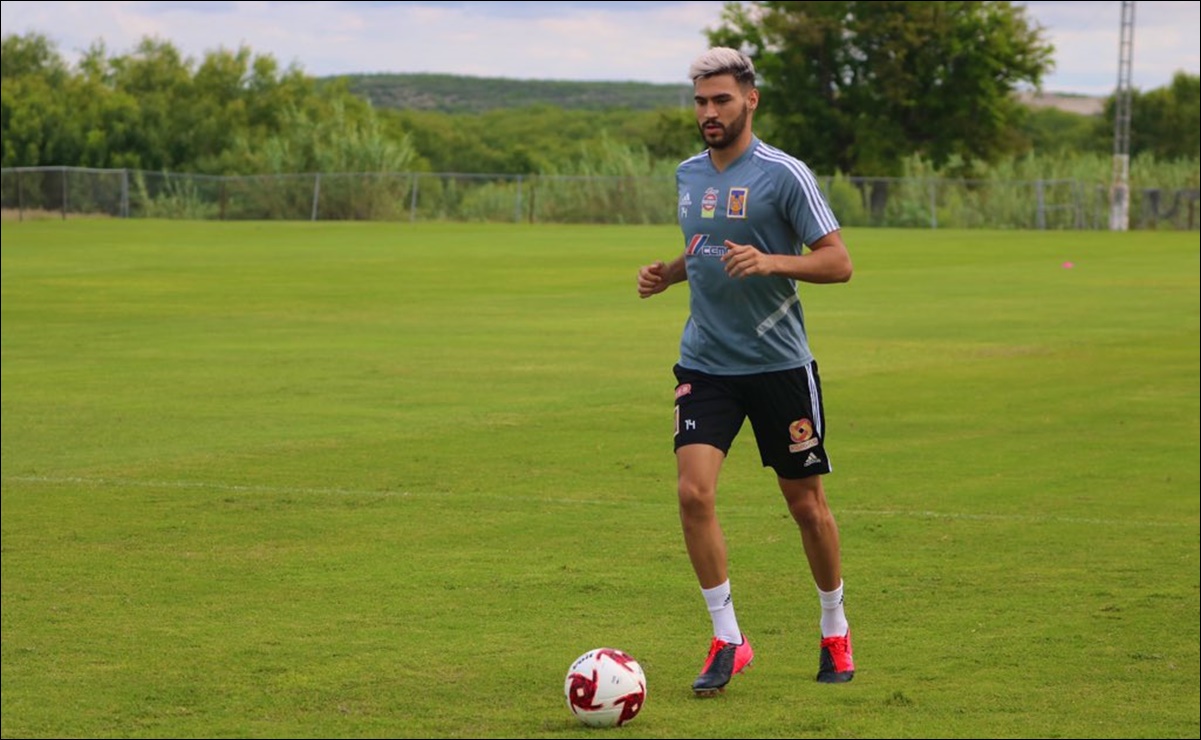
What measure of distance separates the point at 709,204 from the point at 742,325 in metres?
0.55

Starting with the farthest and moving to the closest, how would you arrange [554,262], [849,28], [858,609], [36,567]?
[849,28] → [554,262] → [36,567] → [858,609]

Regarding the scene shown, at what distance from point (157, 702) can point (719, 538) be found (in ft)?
8.25

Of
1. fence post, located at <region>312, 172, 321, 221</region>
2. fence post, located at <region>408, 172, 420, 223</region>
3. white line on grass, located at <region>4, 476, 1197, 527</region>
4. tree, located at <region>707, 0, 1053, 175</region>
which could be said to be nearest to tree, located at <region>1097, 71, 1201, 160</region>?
tree, located at <region>707, 0, 1053, 175</region>

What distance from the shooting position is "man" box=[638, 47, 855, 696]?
7.33 metres

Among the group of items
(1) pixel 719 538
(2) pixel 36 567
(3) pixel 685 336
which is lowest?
(2) pixel 36 567

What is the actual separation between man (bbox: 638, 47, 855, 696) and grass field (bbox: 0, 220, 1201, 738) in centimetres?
64

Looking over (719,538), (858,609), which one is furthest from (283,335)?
(719,538)

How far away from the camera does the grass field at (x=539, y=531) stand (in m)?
8.77

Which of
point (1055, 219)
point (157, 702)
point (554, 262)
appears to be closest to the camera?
point (157, 702)

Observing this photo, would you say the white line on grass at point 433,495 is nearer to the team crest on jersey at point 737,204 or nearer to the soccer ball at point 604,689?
the soccer ball at point 604,689

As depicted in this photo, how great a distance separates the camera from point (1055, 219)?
7438cm

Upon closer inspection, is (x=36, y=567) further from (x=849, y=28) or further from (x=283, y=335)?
(x=849, y=28)

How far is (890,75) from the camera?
299 feet

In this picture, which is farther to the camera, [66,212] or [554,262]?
[66,212]
